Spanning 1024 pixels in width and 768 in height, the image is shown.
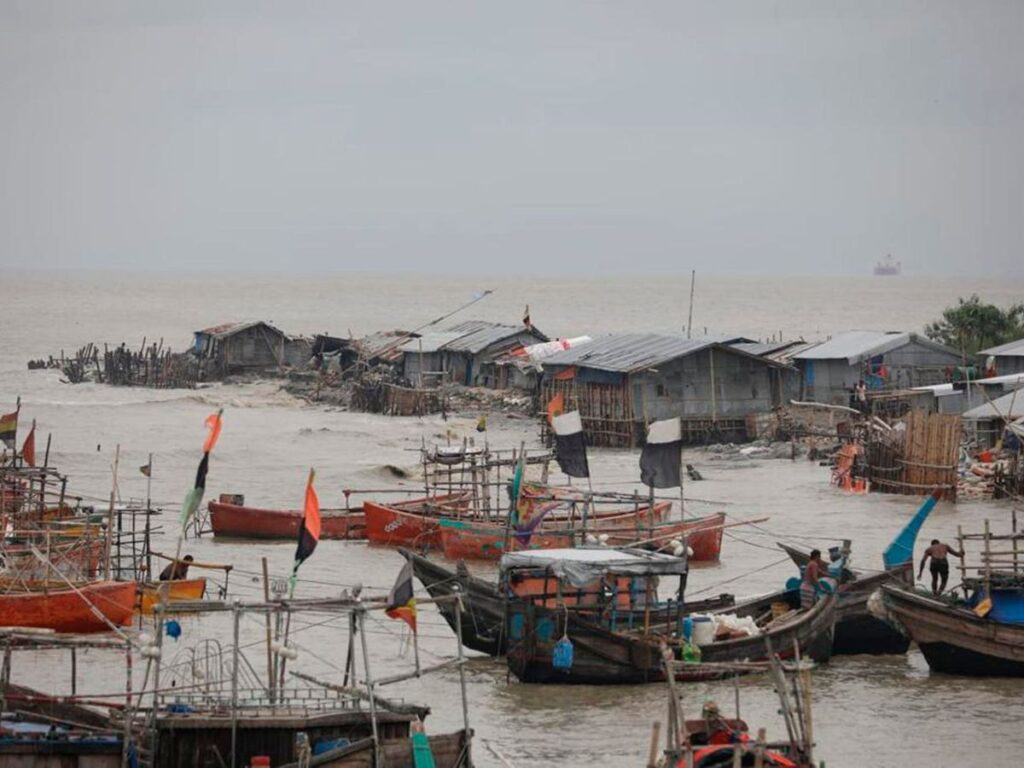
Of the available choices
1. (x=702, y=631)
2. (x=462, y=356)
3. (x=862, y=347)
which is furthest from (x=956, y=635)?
(x=462, y=356)

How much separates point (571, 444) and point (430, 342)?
3155 cm

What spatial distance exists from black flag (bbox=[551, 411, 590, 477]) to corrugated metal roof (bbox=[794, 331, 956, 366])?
68.6 feet

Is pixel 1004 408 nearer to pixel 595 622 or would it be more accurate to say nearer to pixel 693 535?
pixel 693 535

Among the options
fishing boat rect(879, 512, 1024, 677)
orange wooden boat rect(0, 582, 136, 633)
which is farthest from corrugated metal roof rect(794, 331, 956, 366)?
orange wooden boat rect(0, 582, 136, 633)

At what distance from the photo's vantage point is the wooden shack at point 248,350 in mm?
63188

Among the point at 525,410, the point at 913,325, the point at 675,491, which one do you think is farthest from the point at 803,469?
the point at 913,325

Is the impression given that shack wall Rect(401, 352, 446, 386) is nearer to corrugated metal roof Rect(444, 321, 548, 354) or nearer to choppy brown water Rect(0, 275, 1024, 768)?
corrugated metal roof Rect(444, 321, 548, 354)

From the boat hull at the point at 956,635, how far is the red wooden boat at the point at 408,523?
33.3 feet

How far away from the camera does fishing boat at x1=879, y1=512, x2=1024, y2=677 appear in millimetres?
19812

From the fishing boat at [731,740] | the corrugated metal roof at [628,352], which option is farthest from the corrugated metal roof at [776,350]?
the fishing boat at [731,740]

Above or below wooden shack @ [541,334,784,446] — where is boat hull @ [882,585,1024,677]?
below

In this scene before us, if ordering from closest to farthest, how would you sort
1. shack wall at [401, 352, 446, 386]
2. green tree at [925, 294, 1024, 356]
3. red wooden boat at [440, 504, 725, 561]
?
red wooden boat at [440, 504, 725, 561] → green tree at [925, 294, 1024, 356] → shack wall at [401, 352, 446, 386]

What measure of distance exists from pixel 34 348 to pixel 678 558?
253ft

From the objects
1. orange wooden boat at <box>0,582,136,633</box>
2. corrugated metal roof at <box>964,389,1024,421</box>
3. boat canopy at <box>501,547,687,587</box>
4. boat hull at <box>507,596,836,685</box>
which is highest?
corrugated metal roof at <box>964,389,1024,421</box>
